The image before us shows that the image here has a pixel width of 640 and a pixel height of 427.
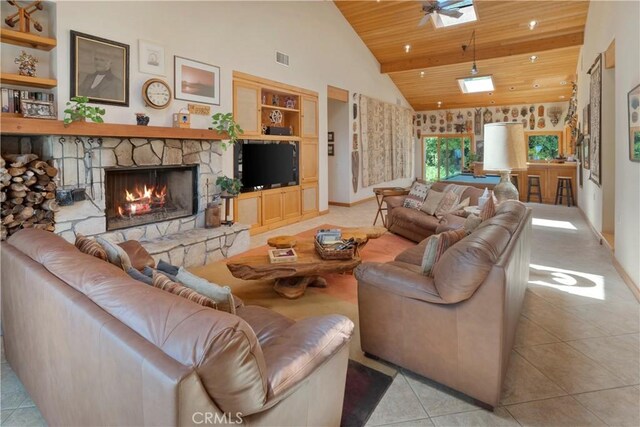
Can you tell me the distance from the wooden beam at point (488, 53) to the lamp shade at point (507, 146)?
565 cm

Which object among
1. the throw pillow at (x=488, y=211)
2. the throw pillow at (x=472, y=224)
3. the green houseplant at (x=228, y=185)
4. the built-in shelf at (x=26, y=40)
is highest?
the built-in shelf at (x=26, y=40)

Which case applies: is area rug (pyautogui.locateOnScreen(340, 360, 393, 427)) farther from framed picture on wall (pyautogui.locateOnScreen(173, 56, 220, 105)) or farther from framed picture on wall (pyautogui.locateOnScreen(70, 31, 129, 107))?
framed picture on wall (pyautogui.locateOnScreen(173, 56, 220, 105))

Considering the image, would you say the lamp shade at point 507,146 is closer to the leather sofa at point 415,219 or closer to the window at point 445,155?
the leather sofa at point 415,219

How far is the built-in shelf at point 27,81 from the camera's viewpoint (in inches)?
126

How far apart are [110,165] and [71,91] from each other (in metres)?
0.77

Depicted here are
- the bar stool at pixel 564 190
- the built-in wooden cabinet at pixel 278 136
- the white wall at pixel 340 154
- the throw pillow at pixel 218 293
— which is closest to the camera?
the throw pillow at pixel 218 293

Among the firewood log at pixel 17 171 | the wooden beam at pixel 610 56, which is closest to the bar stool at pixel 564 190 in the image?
the wooden beam at pixel 610 56

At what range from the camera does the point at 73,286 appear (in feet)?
4.72

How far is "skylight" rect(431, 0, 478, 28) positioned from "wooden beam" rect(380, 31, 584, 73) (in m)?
1.06

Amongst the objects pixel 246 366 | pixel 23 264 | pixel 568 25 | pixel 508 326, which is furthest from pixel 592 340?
pixel 568 25

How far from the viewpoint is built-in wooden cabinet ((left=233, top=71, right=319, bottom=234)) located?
19.1ft

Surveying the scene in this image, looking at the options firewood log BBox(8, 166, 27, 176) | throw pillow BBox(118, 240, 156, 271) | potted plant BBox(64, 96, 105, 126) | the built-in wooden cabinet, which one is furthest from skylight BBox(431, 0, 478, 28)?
firewood log BBox(8, 166, 27, 176)

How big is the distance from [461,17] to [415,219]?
458cm

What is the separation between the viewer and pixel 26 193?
3.33m
